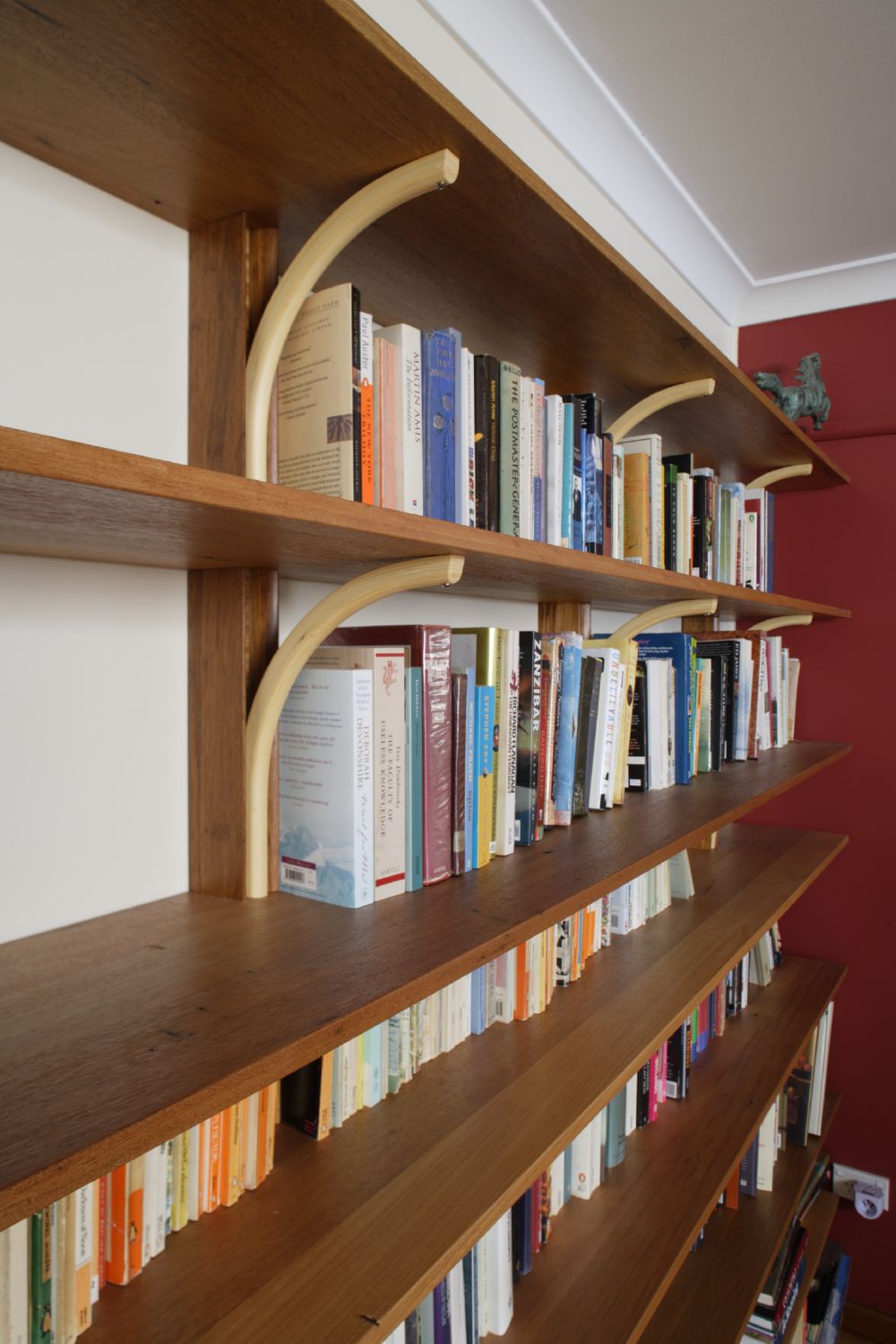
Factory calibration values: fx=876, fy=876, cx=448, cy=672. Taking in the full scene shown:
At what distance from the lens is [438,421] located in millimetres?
882

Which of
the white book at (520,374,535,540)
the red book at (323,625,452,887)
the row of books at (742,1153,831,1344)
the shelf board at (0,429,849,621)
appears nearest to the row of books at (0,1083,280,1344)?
the red book at (323,625,452,887)

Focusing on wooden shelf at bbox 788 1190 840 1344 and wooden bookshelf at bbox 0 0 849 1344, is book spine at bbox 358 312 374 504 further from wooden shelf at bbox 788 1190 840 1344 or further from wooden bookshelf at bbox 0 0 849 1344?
wooden shelf at bbox 788 1190 840 1344

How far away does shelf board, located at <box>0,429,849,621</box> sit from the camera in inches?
17.5

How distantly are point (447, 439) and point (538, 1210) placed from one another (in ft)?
3.31

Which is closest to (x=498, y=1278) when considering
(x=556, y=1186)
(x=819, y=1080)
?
(x=556, y=1186)

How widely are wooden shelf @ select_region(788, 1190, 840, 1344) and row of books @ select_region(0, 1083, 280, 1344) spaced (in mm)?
1750

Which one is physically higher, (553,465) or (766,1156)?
(553,465)

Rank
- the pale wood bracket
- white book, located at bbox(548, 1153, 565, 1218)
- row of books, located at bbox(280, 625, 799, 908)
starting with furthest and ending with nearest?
the pale wood bracket < white book, located at bbox(548, 1153, 565, 1218) < row of books, located at bbox(280, 625, 799, 908)

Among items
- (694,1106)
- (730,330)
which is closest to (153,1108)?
(694,1106)

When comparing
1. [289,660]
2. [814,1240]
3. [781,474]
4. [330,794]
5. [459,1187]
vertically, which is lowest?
[814,1240]

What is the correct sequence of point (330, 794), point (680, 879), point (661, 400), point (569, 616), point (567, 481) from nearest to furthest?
point (330, 794) < point (567, 481) < point (661, 400) < point (569, 616) < point (680, 879)

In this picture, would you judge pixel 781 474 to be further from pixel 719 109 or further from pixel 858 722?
pixel 719 109

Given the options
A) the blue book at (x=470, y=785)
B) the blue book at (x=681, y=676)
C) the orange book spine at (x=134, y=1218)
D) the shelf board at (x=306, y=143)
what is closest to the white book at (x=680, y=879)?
the blue book at (x=681, y=676)

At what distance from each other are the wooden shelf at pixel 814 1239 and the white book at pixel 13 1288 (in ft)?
6.36
